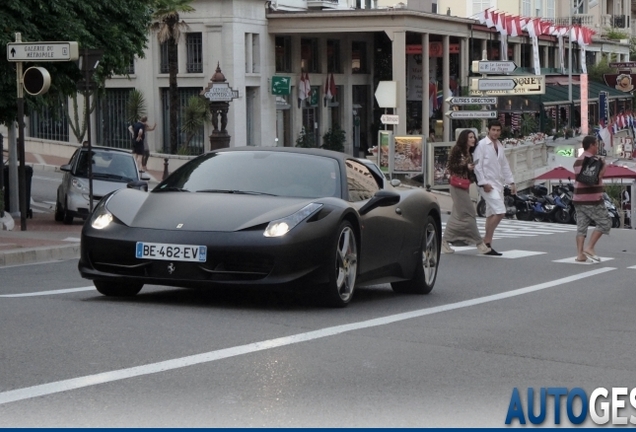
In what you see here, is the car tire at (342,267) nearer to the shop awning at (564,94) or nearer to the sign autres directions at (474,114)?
the sign autres directions at (474,114)

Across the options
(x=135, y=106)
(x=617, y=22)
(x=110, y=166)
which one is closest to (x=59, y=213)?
(x=110, y=166)

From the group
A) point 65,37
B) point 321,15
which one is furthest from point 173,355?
point 321,15

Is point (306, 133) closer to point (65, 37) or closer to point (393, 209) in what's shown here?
point (65, 37)

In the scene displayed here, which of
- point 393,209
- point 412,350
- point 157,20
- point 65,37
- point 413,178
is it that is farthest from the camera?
point 157,20

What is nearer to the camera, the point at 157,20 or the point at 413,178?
the point at 413,178

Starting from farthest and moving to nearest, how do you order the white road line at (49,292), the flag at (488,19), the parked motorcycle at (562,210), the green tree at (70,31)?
the flag at (488,19) → the parked motorcycle at (562,210) → the green tree at (70,31) → the white road line at (49,292)

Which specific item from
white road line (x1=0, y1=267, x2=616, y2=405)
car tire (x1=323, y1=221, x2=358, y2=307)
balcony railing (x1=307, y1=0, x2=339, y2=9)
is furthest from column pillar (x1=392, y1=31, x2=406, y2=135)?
car tire (x1=323, y1=221, x2=358, y2=307)

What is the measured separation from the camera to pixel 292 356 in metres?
7.92

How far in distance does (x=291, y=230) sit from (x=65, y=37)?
1616 cm

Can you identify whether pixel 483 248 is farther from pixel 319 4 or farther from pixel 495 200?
pixel 319 4

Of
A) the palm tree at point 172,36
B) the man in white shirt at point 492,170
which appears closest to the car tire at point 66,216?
the man in white shirt at point 492,170

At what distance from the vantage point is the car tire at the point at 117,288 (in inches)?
420

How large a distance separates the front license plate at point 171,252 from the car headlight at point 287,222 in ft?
1.71

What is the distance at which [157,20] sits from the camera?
1930 inches
